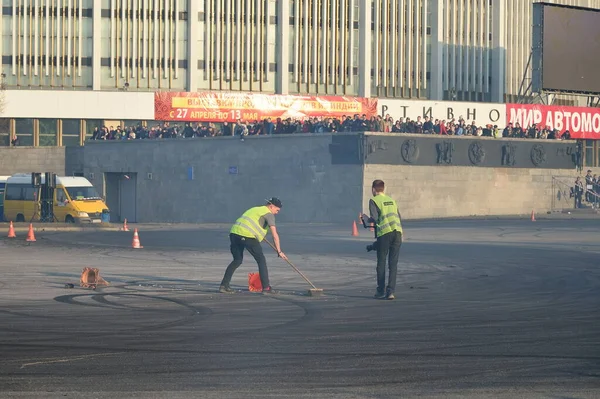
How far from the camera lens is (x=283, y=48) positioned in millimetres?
67875

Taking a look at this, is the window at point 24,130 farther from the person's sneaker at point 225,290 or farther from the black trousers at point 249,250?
the black trousers at point 249,250

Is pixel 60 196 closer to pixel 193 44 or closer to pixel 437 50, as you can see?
pixel 193 44

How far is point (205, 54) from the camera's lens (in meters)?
66.9

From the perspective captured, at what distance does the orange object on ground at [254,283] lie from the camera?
19828mm

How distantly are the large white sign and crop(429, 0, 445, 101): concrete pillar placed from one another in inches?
144

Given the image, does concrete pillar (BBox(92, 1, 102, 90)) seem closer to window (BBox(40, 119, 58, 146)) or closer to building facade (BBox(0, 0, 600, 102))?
building facade (BBox(0, 0, 600, 102))

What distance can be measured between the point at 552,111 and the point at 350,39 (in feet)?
37.4

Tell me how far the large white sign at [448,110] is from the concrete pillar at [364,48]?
233cm

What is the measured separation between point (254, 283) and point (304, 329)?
5.57 meters

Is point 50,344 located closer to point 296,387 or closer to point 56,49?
point 296,387

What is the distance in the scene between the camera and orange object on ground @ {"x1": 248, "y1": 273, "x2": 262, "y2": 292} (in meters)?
19.8

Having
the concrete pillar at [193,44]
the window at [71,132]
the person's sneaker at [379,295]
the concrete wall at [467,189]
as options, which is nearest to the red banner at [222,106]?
the concrete pillar at [193,44]

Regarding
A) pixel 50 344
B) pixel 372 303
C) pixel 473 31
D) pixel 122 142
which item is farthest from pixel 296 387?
pixel 473 31

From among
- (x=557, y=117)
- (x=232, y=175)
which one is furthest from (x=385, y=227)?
(x=557, y=117)
